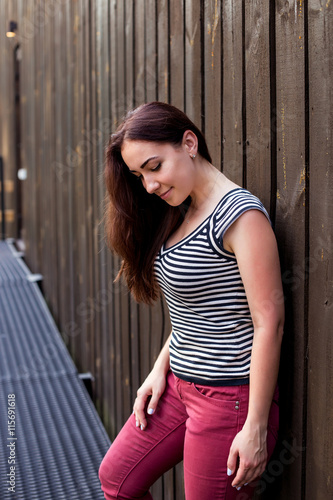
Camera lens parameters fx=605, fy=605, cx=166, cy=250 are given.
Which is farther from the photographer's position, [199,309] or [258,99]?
[258,99]

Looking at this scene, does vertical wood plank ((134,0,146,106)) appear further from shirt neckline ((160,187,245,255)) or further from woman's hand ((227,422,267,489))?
woman's hand ((227,422,267,489))

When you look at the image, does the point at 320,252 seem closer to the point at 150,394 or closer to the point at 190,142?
the point at 190,142

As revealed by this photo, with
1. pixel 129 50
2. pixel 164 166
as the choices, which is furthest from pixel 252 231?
pixel 129 50

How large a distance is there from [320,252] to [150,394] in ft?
2.32

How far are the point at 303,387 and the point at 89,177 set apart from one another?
247 cm

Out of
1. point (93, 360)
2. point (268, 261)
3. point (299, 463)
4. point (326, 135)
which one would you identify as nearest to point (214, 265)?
point (268, 261)

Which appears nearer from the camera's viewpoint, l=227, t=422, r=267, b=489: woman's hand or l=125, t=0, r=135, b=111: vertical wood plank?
l=227, t=422, r=267, b=489: woman's hand

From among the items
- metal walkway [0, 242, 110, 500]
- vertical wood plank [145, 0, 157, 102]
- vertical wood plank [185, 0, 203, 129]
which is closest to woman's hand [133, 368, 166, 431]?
vertical wood plank [185, 0, 203, 129]

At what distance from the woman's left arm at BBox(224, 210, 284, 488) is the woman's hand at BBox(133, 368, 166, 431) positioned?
38 centimetres

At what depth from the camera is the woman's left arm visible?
55.4 inches

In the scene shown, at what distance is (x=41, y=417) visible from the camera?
11.4ft

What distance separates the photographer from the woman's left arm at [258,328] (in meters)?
1.41

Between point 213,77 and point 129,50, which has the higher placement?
point 129,50

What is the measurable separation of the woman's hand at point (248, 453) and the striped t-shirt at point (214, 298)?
0.13 m
